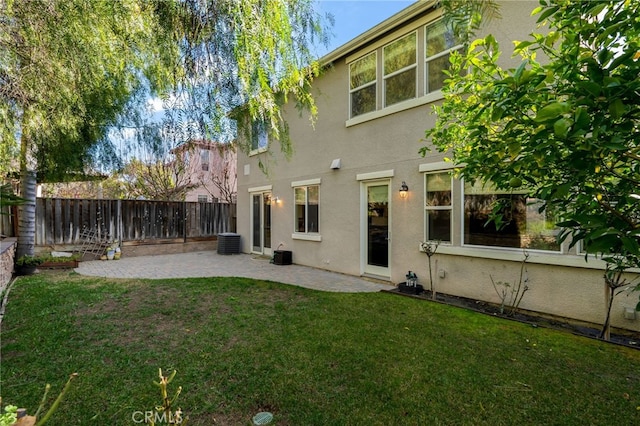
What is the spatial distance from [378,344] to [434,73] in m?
5.67

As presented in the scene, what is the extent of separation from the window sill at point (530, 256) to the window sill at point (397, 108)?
3.14m

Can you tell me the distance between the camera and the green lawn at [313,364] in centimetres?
270

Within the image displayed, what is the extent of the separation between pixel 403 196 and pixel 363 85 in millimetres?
3309

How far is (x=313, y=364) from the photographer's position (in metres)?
3.48

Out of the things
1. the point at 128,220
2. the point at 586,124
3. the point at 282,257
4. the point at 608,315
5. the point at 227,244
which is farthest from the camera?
the point at 227,244

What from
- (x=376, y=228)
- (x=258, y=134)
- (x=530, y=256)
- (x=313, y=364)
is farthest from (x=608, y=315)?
(x=258, y=134)

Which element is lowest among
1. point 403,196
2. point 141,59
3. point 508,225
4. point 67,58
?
point 508,225

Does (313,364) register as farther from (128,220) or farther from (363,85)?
(128,220)

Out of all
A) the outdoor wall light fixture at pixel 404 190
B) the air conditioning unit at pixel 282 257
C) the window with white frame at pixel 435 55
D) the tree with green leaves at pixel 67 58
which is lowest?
the air conditioning unit at pixel 282 257

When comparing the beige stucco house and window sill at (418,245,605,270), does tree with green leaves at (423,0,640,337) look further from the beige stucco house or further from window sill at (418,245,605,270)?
window sill at (418,245,605,270)

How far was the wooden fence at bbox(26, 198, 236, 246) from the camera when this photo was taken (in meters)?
10.2

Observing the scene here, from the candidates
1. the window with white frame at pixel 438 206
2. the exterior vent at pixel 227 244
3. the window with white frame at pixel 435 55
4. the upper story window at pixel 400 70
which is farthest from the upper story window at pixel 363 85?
the exterior vent at pixel 227 244

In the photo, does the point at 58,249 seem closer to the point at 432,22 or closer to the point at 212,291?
the point at 212,291

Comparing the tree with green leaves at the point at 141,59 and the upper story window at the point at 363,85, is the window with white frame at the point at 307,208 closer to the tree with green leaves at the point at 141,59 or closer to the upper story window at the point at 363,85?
the upper story window at the point at 363,85
